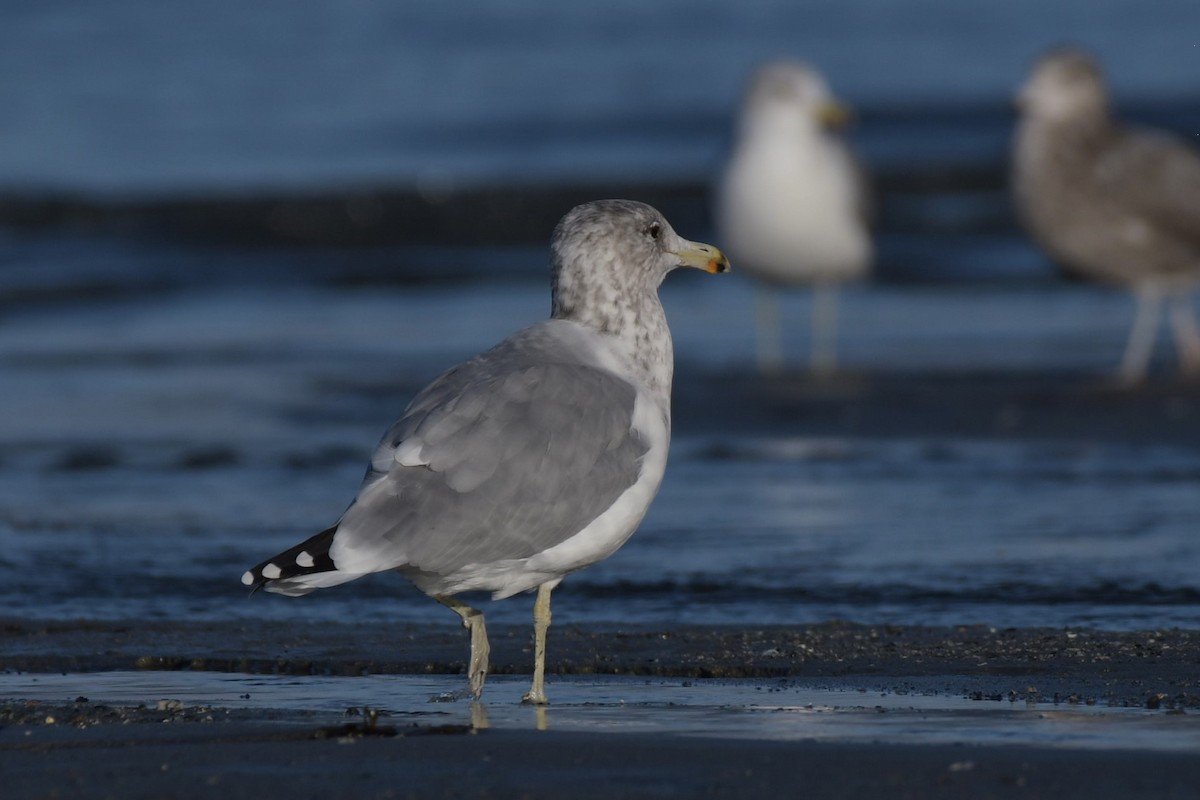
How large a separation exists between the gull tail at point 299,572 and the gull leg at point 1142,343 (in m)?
6.37

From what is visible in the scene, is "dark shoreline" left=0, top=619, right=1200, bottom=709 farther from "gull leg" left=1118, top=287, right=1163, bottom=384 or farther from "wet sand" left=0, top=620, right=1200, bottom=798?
"gull leg" left=1118, top=287, right=1163, bottom=384

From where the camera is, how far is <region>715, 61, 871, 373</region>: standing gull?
11680 millimetres

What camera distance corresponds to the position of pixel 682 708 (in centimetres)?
464

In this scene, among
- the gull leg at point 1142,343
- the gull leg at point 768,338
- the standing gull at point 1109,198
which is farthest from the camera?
the gull leg at point 768,338

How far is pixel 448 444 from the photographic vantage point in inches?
186

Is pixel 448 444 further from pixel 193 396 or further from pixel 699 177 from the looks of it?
pixel 699 177

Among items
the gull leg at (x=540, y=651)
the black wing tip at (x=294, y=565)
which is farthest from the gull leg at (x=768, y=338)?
the black wing tip at (x=294, y=565)

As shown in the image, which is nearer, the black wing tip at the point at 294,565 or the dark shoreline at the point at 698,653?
the black wing tip at the point at 294,565

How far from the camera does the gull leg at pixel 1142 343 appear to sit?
10.2 m

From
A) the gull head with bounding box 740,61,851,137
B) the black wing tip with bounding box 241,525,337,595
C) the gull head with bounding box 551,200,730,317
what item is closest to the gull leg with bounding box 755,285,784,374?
the gull head with bounding box 740,61,851,137

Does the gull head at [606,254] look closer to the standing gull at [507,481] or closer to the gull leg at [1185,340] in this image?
the standing gull at [507,481]

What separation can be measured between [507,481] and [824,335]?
24.2 feet

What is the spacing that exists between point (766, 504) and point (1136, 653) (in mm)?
2625

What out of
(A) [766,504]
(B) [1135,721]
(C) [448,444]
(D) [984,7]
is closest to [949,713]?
(B) [1135,721]
